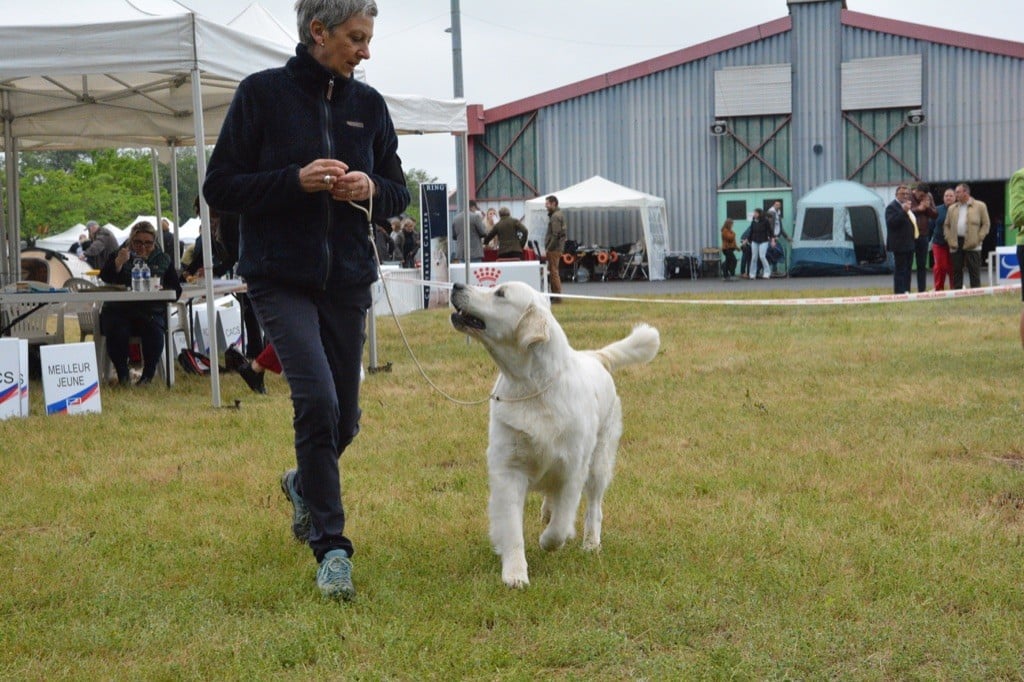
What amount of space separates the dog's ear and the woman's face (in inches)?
41.6

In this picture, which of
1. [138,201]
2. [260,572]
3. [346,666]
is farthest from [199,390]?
[138,201]

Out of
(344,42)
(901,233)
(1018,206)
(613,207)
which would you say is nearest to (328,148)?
(344,42)

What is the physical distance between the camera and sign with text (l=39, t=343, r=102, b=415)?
8.68 meters

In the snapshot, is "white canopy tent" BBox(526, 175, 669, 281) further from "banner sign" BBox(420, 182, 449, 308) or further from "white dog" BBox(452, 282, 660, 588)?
"white dog" BBox(452, 282, 660, 588)

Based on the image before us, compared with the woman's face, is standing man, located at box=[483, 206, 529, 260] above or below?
below

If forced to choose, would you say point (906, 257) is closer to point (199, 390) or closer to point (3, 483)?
point (199, 390)

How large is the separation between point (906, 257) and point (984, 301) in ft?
4.23

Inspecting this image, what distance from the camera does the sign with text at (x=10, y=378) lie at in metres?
8.52

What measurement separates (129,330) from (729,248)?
2217 centimetres

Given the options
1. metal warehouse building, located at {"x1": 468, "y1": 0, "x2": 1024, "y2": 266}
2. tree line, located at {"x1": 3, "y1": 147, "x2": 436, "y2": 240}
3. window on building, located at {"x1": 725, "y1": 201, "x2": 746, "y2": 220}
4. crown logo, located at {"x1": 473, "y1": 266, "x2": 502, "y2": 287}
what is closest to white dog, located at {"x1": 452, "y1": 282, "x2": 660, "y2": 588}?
crown logo, located at {"x1": 473, "y1": 266, "x2": 502, "y2": 287}

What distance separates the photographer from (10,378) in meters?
8.55

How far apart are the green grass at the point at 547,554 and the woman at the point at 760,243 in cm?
2120

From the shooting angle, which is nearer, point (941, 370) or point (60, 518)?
point (60, 518)

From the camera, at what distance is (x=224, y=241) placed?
28.3ft
